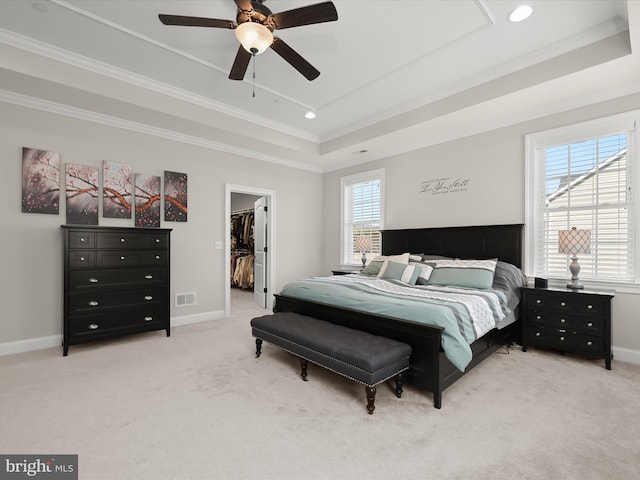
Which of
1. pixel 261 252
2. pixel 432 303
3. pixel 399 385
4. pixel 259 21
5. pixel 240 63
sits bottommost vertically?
pixel 399 385

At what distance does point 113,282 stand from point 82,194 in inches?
44.8

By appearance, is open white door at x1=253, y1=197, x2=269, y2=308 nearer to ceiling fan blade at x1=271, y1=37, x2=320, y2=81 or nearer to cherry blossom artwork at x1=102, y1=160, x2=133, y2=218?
cherry blossom artwork at x1=102, y1=160, x2=133, y2=218

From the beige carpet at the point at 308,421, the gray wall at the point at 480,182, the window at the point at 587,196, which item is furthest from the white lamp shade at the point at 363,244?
the beige carpet at the point at 308,421

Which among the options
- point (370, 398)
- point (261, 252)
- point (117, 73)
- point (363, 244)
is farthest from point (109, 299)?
A: point (363, 244)

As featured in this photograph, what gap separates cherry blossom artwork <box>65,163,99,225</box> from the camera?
3.65 metres

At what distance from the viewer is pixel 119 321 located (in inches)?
141

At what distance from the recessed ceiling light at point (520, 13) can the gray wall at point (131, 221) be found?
12.8 feet

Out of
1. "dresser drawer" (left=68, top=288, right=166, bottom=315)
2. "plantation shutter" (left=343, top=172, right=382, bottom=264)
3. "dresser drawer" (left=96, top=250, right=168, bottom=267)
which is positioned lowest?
"dresser drawer" (left=68, top=288, right=166, bottom=315)

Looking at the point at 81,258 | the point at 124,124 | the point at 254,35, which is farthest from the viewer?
the point at 124,124

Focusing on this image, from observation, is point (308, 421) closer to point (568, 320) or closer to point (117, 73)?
point (568, 320)

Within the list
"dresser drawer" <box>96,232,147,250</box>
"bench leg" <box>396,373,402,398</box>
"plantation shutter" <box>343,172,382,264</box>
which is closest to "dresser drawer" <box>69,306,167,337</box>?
"dresser drawer" <box>96,232,147,250</box>

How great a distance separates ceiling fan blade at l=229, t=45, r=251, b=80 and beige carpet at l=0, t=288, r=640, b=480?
261 centimetres

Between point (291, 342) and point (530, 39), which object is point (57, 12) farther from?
point (530, 39)

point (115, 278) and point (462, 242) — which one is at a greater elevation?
point (462, 242)
